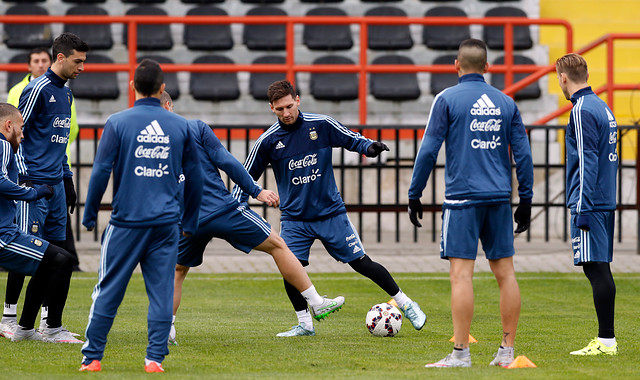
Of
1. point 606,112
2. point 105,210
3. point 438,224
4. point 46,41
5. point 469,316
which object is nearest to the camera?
point 469,316

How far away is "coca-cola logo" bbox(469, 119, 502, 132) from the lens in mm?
5922

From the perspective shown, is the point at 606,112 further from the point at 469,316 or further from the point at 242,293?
the point at 242,293

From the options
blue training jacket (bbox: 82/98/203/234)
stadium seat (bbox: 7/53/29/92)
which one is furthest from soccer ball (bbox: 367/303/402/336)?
stadium seat (bbox: 7/53/29/92)

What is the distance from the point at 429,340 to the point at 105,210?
23.4 ft

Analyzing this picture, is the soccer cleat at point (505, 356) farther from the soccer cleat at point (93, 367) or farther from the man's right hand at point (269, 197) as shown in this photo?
the soccer cleat at point (93, 367)

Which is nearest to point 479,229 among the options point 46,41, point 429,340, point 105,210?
point 429,340

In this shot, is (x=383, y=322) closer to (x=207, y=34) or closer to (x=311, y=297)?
(x=311, y=297)

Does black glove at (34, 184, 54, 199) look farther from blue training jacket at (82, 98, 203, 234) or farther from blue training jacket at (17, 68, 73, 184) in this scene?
blue training jacket at (82, 98, 203, 234)

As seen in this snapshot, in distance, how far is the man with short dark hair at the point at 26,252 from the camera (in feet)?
22.1

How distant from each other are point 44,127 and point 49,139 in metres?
0.09

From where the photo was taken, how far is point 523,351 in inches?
266

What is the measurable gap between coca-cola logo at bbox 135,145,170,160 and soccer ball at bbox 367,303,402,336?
8.11 feet

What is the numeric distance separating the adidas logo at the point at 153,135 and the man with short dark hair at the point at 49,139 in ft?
6.10

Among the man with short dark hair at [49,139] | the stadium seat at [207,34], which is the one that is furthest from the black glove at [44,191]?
the stadium seat at [207,34]
